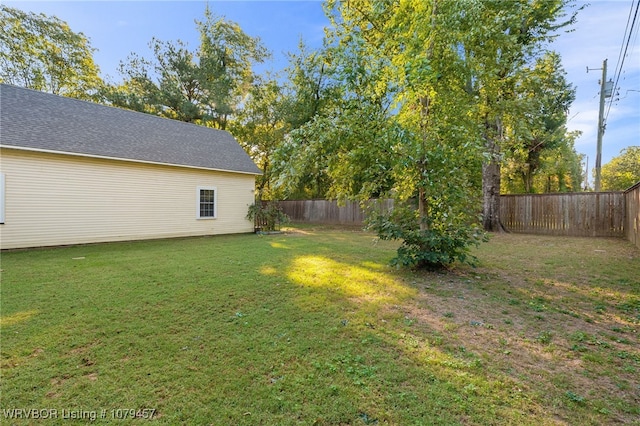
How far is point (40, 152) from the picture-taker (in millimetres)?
7801

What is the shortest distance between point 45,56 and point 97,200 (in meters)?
17.1

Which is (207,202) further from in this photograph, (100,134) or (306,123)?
(306,123)

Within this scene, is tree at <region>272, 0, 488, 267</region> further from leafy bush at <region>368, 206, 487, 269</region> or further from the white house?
the white house

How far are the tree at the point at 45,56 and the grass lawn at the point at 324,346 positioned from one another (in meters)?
20.5

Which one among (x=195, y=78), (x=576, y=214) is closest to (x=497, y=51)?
(x=576, y=214)

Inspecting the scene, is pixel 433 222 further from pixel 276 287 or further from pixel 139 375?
pixel 139 375

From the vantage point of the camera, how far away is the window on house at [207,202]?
36.7 feet

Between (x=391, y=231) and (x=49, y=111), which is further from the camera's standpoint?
(x=49, y=111)

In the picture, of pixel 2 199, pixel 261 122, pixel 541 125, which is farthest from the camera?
pixel 261 122

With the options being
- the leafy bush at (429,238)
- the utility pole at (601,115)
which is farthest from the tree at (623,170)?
the leafy bush at (429,238)

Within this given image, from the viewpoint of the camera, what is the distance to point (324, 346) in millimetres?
2619

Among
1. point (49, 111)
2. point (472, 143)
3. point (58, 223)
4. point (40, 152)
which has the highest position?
point (49, 111)

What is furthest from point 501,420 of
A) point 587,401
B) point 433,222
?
point 433,222

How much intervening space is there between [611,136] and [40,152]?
20.8 meters
